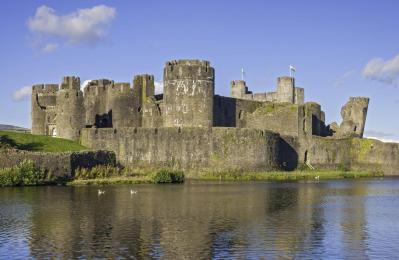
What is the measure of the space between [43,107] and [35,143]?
1263 centimetres

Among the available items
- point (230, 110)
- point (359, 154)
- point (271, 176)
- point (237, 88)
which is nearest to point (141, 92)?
point (230, 110)

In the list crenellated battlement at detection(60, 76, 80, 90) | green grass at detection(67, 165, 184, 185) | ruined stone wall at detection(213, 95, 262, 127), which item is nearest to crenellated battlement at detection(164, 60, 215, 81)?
ruined stone wall at detection(213, 95, 262, 127)

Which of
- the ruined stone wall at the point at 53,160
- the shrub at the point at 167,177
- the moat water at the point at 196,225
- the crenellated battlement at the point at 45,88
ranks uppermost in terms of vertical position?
the crenellated battlement at the point at 45,88

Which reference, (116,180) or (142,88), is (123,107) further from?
(116,180)

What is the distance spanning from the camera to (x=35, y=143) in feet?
144

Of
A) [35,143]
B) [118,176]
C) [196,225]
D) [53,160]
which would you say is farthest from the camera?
[35,143]

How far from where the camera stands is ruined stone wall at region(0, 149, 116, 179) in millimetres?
36938

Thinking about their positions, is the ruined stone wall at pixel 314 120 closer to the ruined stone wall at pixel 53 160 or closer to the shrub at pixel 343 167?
the shrub at pixel 343 167

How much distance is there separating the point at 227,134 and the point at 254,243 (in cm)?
2907

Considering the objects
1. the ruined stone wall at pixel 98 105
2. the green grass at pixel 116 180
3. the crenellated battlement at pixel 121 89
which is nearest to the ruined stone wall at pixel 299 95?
the crenellated battlement at pixel 121 89

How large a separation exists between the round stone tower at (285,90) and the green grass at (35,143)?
23915 mm

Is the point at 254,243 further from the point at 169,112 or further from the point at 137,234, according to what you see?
the point at 169,112

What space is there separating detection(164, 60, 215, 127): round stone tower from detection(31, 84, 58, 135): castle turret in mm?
10510

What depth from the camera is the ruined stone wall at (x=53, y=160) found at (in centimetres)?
3694
